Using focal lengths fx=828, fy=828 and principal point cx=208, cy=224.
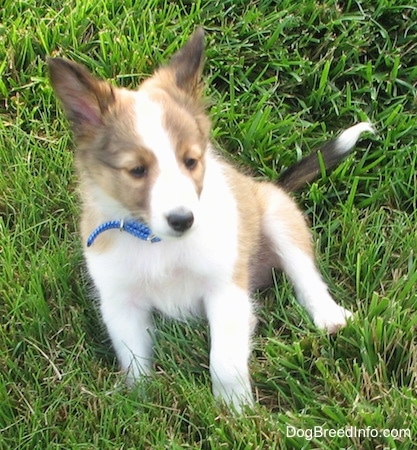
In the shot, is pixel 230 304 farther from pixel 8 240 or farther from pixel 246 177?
pixel 8 240

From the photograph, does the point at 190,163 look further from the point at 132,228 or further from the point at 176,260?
the point at 176,260

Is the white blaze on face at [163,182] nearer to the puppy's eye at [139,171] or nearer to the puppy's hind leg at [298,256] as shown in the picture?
the puppy's eye at [139,171]

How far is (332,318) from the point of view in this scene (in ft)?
14.0

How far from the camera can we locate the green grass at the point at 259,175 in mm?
3764

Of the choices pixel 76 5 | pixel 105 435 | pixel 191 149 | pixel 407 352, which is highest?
pixel 191 149

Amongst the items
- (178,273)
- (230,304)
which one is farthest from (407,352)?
(178,273)

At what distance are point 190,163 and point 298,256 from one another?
3.80 feet

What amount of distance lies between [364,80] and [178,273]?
2142 mm

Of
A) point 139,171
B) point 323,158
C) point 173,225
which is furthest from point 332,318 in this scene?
point 139,171

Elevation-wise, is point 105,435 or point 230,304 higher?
point 230,304

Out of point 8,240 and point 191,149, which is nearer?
point 191,149

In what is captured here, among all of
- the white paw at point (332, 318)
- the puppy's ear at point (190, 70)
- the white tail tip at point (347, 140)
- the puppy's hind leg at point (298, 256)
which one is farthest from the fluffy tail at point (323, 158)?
the puppy's ear at point (190, 70)

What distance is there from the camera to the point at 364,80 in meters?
5.40

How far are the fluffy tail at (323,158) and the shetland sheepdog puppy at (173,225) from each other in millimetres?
249
